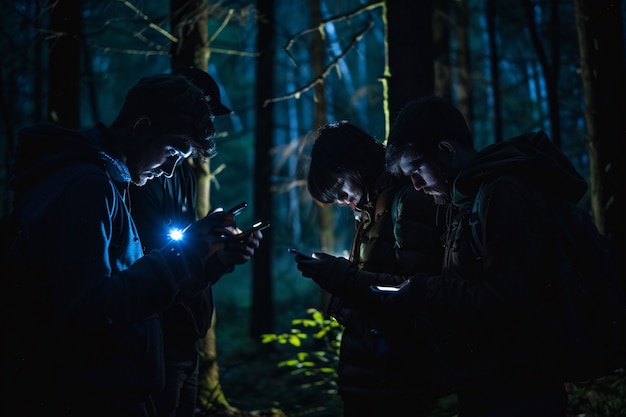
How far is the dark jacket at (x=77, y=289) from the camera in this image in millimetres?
2123

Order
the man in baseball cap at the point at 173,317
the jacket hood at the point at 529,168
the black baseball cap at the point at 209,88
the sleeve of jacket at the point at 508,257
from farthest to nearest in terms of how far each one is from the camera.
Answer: the black baseball cap at the point at 209,88, the man in baseball cap at the point at 173,317, the jacket hood at the point at 529,168, the sleeve of jacket at the point at 508,257

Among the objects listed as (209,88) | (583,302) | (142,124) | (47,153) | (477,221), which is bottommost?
(583,302)

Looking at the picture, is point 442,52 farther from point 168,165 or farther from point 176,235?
point 176,235

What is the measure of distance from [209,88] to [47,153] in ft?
6.49

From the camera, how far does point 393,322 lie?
3.17 meters

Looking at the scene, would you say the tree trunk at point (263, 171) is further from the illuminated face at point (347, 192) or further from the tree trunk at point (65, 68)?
the illuminated face at point (347, 192)

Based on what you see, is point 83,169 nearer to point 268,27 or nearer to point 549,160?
point 549,160

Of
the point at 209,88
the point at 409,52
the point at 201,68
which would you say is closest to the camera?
the point at 209,88

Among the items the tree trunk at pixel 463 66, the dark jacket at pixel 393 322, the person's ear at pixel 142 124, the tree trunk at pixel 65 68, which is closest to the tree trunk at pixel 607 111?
the dark jacket at pixel 393 322

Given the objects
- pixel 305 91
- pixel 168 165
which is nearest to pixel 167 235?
pixel 168 165

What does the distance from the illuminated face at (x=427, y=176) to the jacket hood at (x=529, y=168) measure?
0.31 m

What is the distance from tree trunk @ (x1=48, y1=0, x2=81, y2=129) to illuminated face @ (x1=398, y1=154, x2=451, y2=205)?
209 inches

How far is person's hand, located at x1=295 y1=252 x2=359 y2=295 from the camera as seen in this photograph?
10.2ft

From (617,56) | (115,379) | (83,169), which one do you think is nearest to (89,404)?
(115,379)
